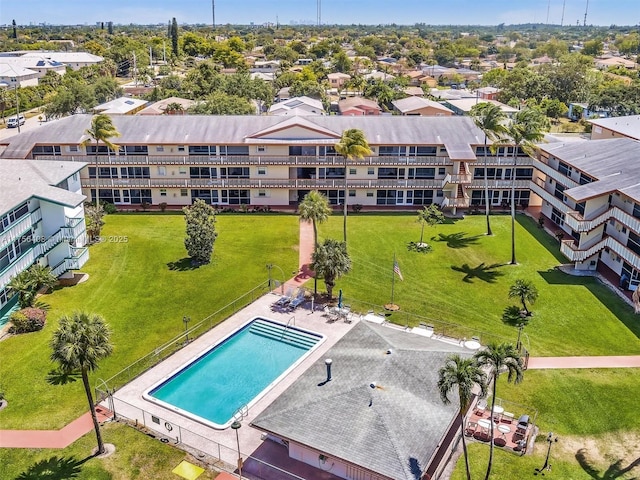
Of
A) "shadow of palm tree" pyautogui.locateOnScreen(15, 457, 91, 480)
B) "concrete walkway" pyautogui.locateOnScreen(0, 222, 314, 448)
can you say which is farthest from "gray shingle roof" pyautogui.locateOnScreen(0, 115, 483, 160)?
"shadow of palm tree" pyautogui.locateOnScreen(15, 457, 91, 480)

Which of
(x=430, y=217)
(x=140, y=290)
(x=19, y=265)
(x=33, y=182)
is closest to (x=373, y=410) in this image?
(x=140, y=290)

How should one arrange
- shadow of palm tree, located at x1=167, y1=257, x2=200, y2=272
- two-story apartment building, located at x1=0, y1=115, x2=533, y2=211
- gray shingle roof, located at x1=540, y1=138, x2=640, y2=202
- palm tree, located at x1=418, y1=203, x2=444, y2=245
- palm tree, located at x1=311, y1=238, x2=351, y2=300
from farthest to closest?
two-story apartment building, located at x1=0, y1=115, x2=533, y2=211, palm tree, located at x1=418, y1=203, x2=444, y2=245, shadow of palm tree, located at x1=167, y1=257, x2=200, y2=272, gray shingle roof, located at x1=540, y1=138, x2=640, y2=202, palm tree, located at x1=311, y1=238, x2=351, y2=300

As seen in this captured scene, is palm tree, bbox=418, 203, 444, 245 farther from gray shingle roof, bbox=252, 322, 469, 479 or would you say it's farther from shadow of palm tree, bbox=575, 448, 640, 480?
shadow of palm tree, bbox=575, 448, 640, 480

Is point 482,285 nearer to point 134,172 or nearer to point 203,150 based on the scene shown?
point 203,150

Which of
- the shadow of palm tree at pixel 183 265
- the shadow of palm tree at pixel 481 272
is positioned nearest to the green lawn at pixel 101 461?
the shadow of palm tree at pixel 183 265

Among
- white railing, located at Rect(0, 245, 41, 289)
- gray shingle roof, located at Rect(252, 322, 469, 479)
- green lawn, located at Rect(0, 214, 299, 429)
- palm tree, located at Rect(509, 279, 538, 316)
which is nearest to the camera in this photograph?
gray shingle roof, located at Rect(252, 322, 469, 479)

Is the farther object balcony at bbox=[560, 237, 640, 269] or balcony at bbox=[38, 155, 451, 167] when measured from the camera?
balcony at bbox=[38, 155, 451, 167]
